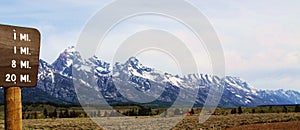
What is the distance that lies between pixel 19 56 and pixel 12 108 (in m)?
0.66

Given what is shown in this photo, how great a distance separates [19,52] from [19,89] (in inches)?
19.4

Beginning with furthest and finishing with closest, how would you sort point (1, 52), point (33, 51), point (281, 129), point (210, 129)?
point (210, 129)
point (281, 129)
point (33, 51)
point (1, 52)

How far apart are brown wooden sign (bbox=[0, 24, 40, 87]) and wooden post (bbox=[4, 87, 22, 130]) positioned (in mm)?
113

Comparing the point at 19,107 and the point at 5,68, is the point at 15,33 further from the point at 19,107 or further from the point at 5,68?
the point at 19,107

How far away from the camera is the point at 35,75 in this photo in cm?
664

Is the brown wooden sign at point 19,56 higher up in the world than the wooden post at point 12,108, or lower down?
higher up

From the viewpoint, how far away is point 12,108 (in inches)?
252

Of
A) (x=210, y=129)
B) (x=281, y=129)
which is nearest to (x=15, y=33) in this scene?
(x=281, y=129)

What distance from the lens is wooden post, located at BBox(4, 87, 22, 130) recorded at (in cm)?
636

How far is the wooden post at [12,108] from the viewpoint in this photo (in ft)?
20.9

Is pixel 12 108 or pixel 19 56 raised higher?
pixel 19 56

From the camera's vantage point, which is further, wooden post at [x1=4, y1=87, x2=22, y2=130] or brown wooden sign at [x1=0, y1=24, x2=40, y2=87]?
wooden post at [x1=4, y1=87, x2=22, y2=130]

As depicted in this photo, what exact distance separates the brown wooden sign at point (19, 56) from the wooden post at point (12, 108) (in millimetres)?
113

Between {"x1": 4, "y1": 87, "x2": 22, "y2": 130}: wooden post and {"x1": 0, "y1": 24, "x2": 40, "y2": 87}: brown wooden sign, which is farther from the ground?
{"x1": 0, "y1": 24, "x2": 40, "y2": 87}: brown wooden sign
